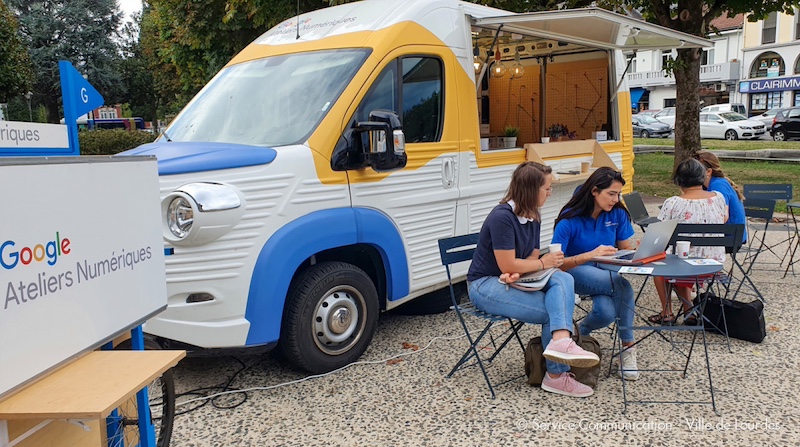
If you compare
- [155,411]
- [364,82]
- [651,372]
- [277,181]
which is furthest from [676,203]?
[155,411]

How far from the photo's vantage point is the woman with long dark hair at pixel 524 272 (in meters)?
3.86

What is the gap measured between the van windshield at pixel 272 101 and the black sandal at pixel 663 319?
3.10 meters

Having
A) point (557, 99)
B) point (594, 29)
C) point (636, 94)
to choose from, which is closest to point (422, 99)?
point (594, 29)

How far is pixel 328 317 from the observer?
14.1ft

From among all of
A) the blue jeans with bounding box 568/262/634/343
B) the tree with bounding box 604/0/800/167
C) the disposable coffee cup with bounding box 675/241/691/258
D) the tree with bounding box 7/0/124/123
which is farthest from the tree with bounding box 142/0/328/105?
the tree with bounding box 7/0/124/123

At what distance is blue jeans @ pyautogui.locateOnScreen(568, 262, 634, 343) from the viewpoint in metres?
4.25

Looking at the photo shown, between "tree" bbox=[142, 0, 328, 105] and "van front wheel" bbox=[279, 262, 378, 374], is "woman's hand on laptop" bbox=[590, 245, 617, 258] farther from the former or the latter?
"tree" bbox=[142, 0, 328, 105]

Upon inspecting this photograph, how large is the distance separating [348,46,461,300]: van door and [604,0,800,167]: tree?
7.73 m

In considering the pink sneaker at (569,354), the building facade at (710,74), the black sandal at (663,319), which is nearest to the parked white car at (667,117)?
the building facade at (710,74)

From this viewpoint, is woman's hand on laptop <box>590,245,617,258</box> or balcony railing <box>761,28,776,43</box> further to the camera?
balcony railing <box>761,28,776,43</box>

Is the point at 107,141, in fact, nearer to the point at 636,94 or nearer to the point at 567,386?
the point at 567,386

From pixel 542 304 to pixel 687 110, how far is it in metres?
10.1

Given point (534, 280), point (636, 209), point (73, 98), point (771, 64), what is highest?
point (771, 64)

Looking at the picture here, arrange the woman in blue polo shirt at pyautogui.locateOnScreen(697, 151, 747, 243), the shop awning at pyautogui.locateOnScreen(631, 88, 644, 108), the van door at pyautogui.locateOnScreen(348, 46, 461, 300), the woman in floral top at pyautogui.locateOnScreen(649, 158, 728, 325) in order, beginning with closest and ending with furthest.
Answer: the van door at pyautogui.locateOnScreen(348, 46, 461, 300) < the woman in floral top at pyautogui.locateOnScreen(649, 158, 728, 325) < the woman in blue polo shirt at pyautogui.locateOnScreen(697, 151, 747, 243) < the shop awning at pyautogui.locateOnScreen(631, 88, 644, 108)
